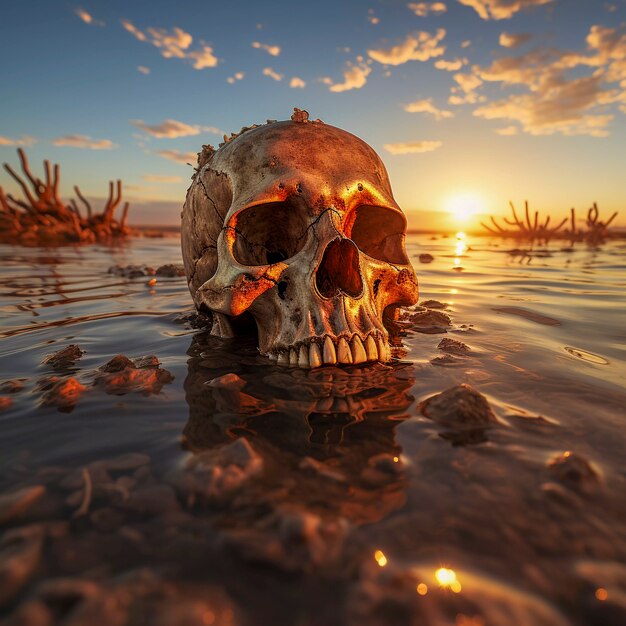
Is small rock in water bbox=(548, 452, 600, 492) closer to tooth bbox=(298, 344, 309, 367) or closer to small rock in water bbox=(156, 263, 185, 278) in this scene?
tooth bbox=(298, 344, 309, 367)

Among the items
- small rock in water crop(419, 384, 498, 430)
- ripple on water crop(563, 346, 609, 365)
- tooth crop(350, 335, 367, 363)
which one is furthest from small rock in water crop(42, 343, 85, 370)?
ripple on water crop(563, 346, 609, 365)

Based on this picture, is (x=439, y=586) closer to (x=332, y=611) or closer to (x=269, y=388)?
(x=332, y=611)

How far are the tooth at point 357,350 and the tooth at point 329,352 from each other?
103mm

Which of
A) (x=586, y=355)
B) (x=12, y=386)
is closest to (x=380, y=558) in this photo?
(x=12, y=386)

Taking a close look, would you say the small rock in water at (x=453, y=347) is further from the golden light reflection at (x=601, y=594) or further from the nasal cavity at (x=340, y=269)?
the golden light reflection at (x=601, y=594)

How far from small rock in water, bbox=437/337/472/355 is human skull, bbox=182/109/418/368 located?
13.7 inches

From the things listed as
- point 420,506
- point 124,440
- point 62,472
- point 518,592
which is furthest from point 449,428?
point 62,472

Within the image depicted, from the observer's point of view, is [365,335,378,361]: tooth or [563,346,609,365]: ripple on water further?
[563,346,609,365]: ripple on water

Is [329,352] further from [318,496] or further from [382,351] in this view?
[318,496]

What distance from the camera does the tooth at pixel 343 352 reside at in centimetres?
192

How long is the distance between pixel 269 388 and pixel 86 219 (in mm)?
20015

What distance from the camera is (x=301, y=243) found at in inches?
99.3

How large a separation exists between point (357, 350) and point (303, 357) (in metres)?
0.28

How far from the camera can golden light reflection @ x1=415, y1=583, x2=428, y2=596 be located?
0.73 meters
